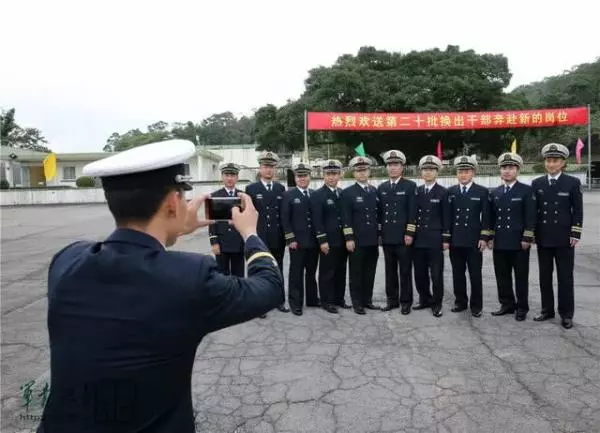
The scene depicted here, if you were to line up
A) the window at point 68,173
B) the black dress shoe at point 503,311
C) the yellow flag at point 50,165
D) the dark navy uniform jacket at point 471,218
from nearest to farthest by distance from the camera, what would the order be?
the black dress shoe at point 503,311
the dark navy uniform jacket at point 471,218
the yellow flag at point 50,165
the window at point 68,173

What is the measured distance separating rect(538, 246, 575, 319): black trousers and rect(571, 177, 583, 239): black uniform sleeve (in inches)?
7.2

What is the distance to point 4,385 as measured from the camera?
3639 mm

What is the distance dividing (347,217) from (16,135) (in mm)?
54662

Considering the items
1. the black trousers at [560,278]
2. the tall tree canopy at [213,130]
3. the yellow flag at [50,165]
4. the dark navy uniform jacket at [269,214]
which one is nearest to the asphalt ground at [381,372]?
the black trousers at [560,278]

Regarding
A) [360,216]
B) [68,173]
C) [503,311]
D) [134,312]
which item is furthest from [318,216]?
[68,173]

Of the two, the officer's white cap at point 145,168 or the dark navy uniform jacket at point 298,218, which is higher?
the officer's white cap at point 145,168

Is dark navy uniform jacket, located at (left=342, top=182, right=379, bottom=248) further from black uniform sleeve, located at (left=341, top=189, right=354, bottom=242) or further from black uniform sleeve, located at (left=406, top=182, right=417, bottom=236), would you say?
black uniform sleeve, located at (left=406, top=182, right=417, bottom=236)

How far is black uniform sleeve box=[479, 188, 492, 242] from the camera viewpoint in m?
5.34

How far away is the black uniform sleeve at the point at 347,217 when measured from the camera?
18.3 ft

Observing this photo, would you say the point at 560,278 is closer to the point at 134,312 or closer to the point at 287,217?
the point at 287,217

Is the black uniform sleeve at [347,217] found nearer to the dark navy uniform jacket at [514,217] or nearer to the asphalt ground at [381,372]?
the asphalt ground at [381,372]

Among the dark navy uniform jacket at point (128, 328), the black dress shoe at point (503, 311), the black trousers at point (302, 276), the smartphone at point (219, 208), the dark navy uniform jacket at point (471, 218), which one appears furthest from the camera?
the black trousers at point (302, 276)

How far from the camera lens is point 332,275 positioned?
5.68 metres

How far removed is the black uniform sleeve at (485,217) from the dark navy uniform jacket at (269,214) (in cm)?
220
